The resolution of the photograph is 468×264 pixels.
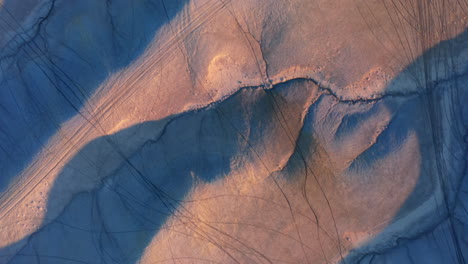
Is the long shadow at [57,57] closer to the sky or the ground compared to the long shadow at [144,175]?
closer to the sky

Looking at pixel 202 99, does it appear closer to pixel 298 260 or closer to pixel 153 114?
pixel 153 114

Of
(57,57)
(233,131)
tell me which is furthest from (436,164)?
(57,57)

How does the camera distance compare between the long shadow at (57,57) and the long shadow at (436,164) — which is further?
the long shadow at (57,57)

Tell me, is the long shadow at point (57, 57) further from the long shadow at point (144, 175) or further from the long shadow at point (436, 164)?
the long shadow at point (436, 164)

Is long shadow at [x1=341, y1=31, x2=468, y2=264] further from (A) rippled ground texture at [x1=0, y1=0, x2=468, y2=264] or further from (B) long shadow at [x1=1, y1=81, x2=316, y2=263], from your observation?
(B) long shadow at [x1=1, y1=81, x2=316, y2=263]

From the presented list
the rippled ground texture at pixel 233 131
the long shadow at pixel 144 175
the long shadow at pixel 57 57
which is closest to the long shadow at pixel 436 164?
the rippled ground texture at pixel 233 131

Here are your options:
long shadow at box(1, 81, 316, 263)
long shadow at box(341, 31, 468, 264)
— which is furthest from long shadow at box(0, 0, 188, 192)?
long shadow at box(341, 31, 468, 264)

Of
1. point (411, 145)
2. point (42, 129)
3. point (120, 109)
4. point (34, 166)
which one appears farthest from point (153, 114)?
point (411, 145)
